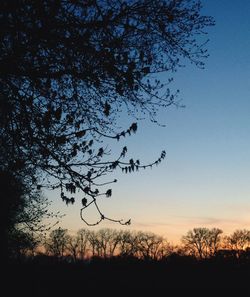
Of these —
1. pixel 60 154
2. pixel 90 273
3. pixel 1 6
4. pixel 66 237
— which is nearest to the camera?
pixel 90 273

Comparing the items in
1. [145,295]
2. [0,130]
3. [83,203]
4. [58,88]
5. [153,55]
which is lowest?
[145,295]

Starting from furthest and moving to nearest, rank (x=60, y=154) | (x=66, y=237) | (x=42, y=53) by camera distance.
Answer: (x=66, y=237), (x=60, y=154), (x=42, y=53)

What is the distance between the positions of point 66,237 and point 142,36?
92.8 metres

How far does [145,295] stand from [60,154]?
10.7 ft

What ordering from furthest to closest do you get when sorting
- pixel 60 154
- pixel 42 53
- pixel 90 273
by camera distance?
1. pixel 60 154
2. pixel 42 53
3. pixel 90 273

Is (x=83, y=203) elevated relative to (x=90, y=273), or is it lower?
elevated

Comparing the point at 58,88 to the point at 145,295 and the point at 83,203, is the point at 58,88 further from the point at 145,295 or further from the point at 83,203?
the point at 145,295

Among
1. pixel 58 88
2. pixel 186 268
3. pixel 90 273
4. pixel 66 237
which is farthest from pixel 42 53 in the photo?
pixel 66 237

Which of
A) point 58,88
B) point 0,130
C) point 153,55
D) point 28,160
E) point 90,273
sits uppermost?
point 153,55

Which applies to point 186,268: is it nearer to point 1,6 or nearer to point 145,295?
point 145,295

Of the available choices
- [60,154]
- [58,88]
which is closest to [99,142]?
→ [60,154]

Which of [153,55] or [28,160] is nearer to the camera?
[28,160]

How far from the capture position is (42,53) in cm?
634

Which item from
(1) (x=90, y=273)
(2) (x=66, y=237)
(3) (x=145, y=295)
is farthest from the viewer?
(2) (x=66, y=237)
